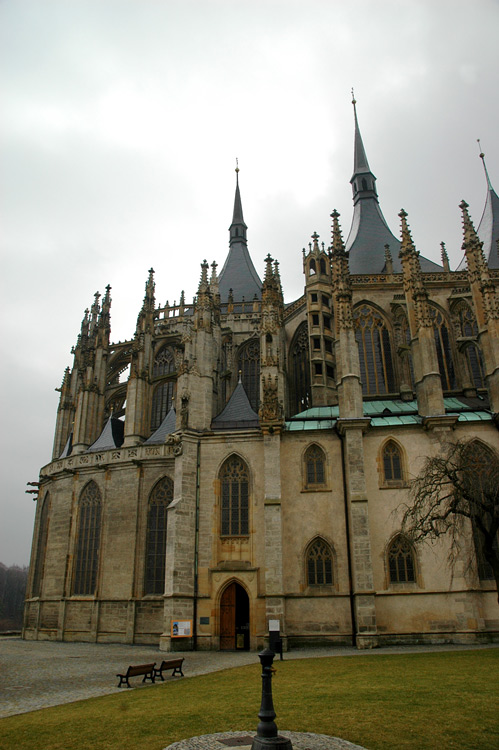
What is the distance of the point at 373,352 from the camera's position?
106 feet

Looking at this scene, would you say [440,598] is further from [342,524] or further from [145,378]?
[145,378]

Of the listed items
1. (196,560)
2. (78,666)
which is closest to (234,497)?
(196,560)

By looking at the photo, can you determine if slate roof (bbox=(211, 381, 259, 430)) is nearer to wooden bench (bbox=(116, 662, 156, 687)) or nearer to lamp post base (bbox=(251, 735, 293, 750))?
wooden bench (bbox=(116, 662, 156, 687))

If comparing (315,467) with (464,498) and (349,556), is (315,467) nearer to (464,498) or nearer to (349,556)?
(349,556)

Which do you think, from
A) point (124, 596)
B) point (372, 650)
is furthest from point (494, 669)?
point (124, 596)

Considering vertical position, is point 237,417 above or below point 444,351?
below

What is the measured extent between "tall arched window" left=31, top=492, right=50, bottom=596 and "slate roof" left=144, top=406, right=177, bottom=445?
9.17 meters

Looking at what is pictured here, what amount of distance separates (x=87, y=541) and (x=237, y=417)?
12.1 meters

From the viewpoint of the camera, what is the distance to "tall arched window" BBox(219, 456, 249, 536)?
2455cm

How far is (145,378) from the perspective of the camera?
35.3 meters

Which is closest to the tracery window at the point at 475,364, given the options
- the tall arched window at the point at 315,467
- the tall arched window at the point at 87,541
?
the tall arched window at the point at 315,467

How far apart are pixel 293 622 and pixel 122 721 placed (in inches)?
577

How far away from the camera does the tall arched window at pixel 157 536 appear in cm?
2859

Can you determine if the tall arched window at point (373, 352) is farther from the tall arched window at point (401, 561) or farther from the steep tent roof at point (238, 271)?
the steep tent roof at point (238, 271)
